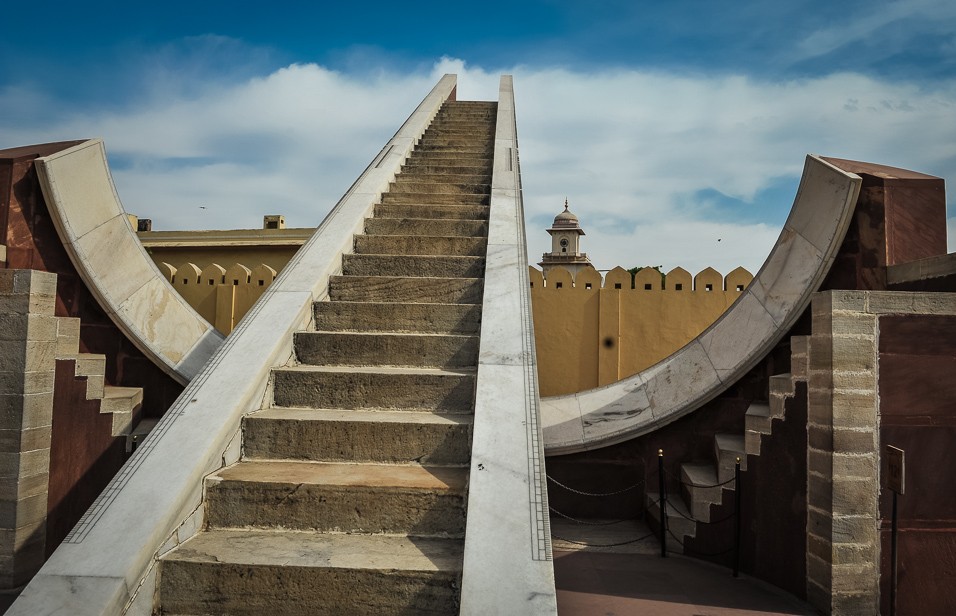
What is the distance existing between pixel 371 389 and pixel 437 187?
11.7 feet

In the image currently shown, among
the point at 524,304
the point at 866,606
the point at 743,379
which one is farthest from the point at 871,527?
the point at 524,304

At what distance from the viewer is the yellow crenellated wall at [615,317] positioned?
28.2ft

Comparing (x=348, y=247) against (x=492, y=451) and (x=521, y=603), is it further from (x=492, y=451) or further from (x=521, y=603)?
(x=521, y=603)

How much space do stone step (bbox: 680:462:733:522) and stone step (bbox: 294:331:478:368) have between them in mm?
2307

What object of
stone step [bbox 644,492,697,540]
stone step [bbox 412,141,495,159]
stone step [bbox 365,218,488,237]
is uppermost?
stone step [bbox 412,141,495,159]

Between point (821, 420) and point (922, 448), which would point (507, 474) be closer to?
point (821, 420)

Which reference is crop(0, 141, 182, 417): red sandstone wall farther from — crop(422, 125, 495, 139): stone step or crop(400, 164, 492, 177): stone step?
crop(422, 125, 495, 139): stone step

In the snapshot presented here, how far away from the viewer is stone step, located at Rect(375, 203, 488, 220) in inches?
236

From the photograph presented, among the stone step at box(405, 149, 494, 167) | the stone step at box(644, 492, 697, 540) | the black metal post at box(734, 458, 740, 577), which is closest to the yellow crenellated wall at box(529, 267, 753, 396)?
the stone step at box(405, 149, 494, 167)

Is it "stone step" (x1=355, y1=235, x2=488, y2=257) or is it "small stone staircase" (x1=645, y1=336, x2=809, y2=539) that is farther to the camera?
"stone step" (x1=355, y1=235, x2=488, y2=257)

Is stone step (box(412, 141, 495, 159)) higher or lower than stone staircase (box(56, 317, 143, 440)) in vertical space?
higher

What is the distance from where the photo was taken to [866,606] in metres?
3.86

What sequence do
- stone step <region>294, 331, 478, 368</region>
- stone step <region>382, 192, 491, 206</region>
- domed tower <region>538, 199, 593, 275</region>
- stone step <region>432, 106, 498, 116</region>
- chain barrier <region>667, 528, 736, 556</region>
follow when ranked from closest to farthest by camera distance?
1. stone step <region>294, 331, 478, 368</region>
2. chain barrier <region>667, 528, 736, 556</region>
3. stone step <region>382, 192, 491, 206</region>
4. stone step <region>432, 106, 498, 116</region>
5. domed tower <region>538, 199, 593, 275</region>

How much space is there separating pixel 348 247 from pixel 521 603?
351 cm
